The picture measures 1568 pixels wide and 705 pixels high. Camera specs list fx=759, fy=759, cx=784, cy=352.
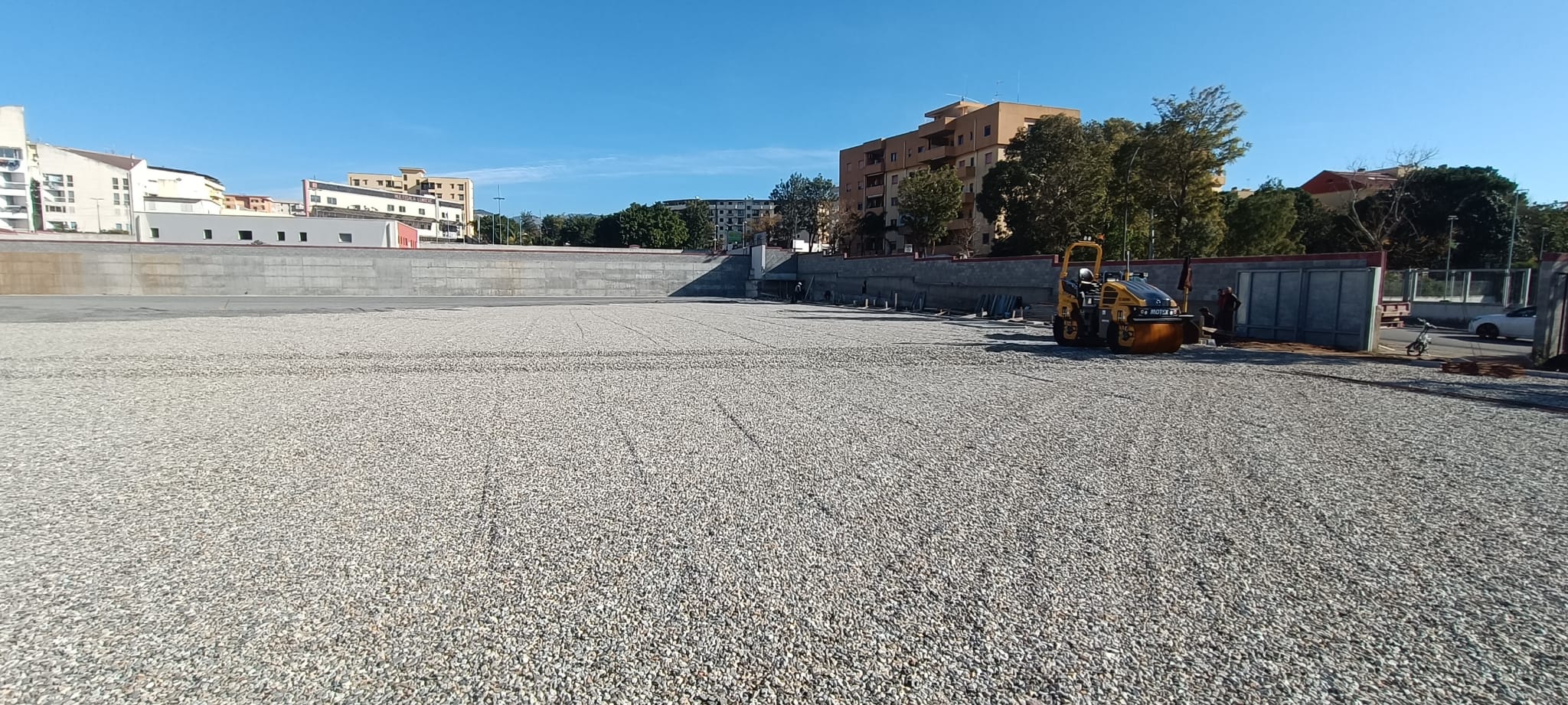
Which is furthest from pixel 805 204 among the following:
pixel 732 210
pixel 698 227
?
pixel 732 210

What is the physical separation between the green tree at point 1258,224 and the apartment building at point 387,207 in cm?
→ 8276

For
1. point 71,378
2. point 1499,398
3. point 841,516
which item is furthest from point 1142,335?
point 71,378

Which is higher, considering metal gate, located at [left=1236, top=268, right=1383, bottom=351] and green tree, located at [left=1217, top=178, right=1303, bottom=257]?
green tree, located at [left=1217, top=178, right=1303, bottom=257]

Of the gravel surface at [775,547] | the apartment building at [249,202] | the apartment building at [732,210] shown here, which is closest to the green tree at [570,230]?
the apartment building at [249,202]

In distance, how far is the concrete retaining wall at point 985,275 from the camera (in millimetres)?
19422

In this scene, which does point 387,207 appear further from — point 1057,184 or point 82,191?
point 1057,184

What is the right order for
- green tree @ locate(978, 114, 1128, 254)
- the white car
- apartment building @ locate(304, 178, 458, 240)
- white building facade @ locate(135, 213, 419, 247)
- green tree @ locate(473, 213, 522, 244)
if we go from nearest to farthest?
1. the white car
2. green tree @ locate(978, 114, 1128, 254)
3. white building facade @ locate(135, 213, 419, 247)
4. apartment building @ locate(304, 178, 458, 240)
5. green tree @ locate(473, 213, 522, 244)

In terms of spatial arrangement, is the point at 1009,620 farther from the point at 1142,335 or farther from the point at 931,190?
the point at 931,190

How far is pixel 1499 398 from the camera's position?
397 inches

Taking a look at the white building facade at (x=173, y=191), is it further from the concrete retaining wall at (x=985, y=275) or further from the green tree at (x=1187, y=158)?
the green tree at (x=1187, y=158)

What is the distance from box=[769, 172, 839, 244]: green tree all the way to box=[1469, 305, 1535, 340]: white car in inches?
2181

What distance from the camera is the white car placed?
2216 centimetres

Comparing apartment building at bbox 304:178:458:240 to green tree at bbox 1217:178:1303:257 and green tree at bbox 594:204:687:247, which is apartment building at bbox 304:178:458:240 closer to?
green tree at bbox 594:204:687:247

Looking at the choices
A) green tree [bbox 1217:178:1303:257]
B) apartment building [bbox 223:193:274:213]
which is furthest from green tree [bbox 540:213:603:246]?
green tree [bbox 1217:178:1303:257]
